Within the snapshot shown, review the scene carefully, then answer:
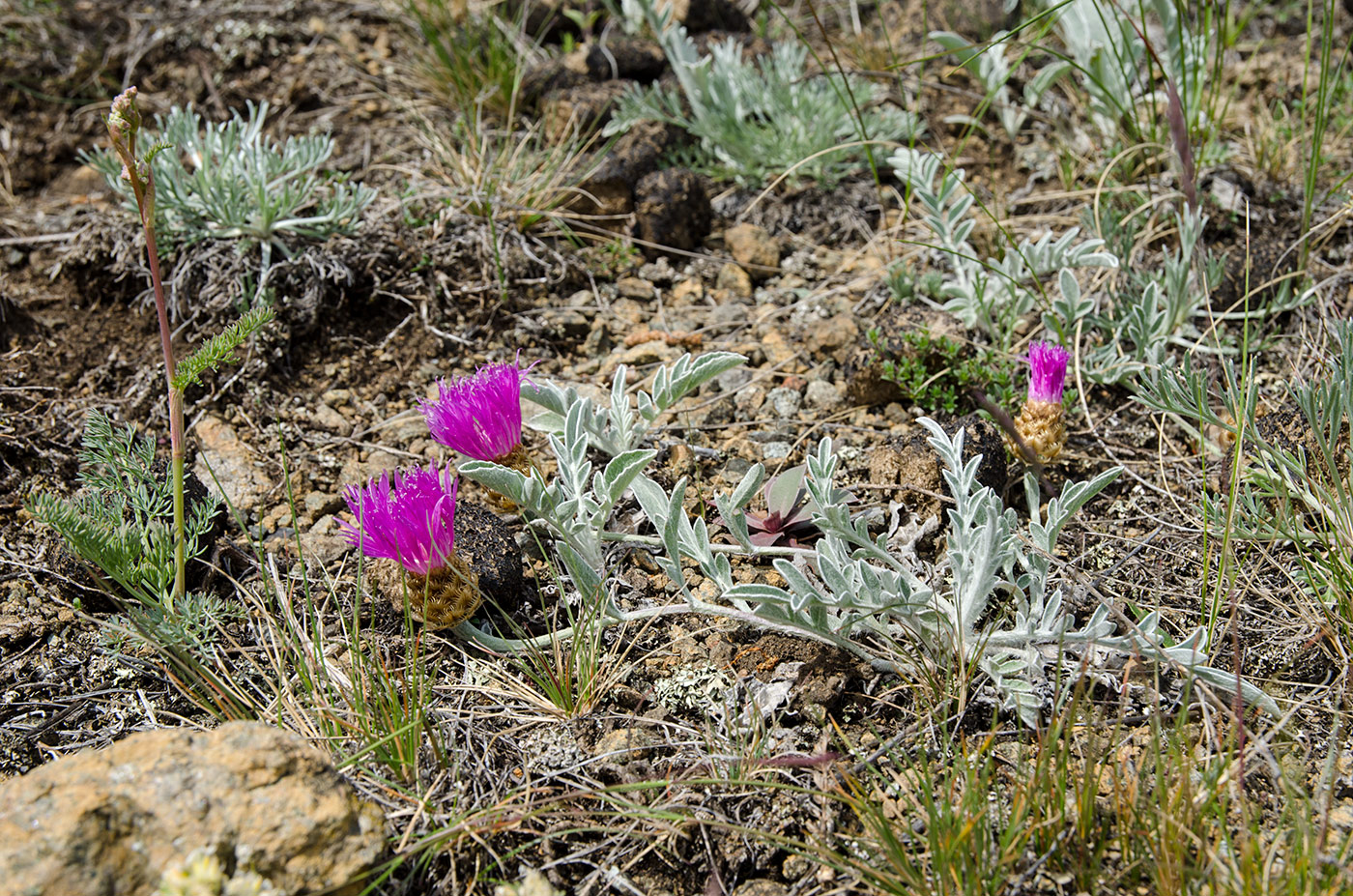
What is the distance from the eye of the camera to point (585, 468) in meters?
2.19

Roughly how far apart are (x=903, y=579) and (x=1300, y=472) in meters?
0.96

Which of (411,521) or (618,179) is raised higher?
(618,179)

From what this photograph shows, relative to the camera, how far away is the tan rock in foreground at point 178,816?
138 cm

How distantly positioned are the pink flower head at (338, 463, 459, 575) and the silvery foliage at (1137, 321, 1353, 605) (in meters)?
1.61

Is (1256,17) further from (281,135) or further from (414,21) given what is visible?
(281,135)

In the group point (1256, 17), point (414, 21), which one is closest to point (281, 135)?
point (414, 21)

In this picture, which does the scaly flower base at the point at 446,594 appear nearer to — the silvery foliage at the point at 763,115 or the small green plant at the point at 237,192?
the small green plant at the point at 237,192

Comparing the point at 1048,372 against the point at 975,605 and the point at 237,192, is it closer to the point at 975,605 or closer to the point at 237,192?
the point at 975,605

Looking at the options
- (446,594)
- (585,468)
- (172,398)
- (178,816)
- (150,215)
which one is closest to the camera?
(178,816)

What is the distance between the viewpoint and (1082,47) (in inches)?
135

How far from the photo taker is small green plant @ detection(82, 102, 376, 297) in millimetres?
2889

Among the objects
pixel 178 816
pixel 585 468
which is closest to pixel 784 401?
pixel 585 468

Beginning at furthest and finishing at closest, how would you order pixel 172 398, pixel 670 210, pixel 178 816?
1. pixel 670 210
2. pixel 172 398
3. pixel 178 816

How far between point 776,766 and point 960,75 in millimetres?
3249
